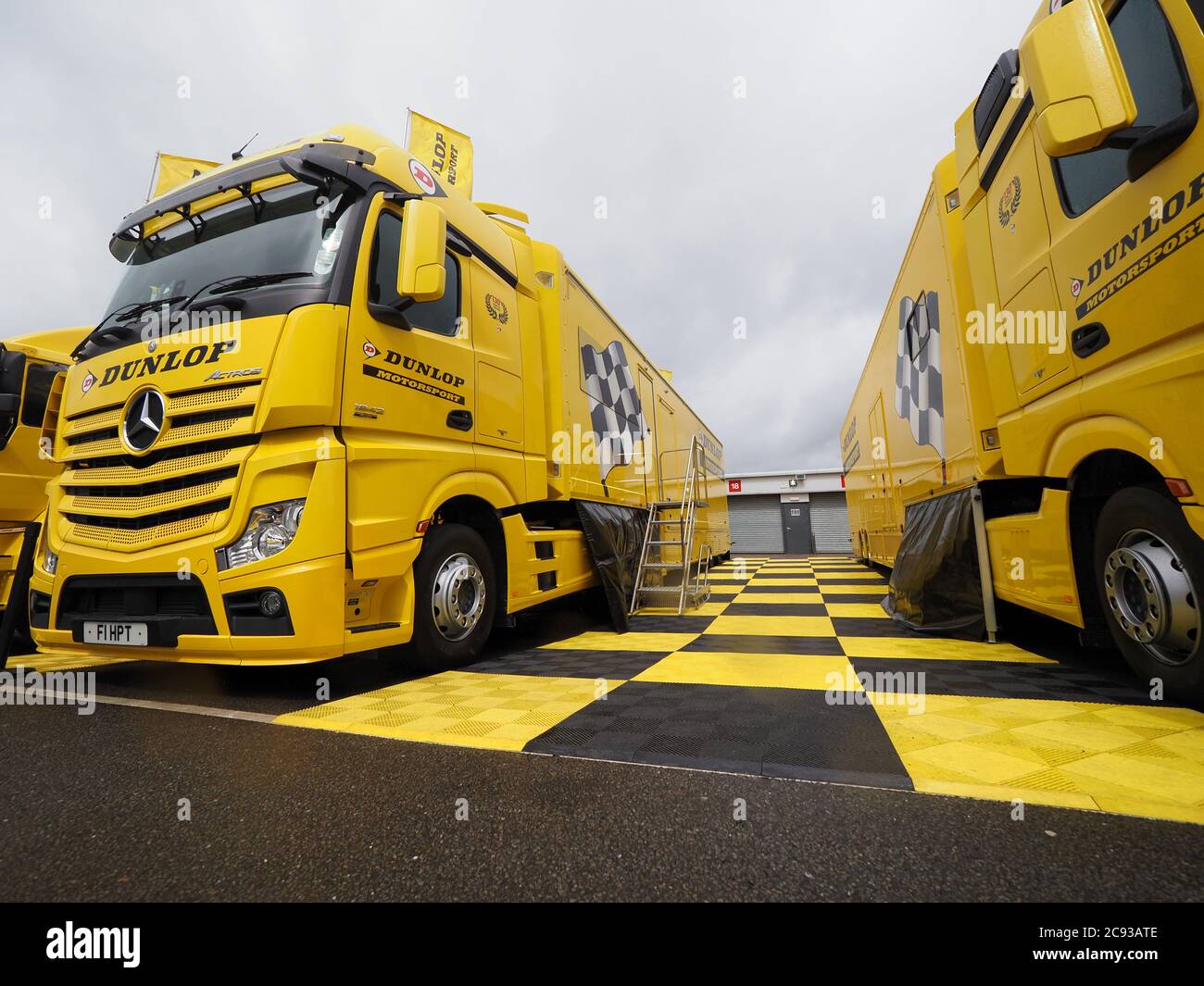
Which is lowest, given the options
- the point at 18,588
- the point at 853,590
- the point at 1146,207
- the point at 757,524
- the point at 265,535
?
the point at 853,590

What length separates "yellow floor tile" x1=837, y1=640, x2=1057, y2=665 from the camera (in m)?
2.95

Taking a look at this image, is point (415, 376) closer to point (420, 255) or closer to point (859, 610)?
point (420, 255)

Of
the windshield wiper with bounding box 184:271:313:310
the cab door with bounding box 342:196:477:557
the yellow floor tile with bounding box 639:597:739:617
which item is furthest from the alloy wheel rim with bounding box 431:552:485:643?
the yellow floor tile with bounding box 639:597:739:617

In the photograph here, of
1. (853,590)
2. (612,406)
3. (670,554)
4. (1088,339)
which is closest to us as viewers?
(1088,339)

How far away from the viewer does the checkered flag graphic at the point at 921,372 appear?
403 cm

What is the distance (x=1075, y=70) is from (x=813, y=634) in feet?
11.0

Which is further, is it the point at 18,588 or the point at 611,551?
the point at 611,551

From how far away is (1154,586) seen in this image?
76.3 inches

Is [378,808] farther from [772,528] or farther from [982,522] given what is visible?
[772,528]

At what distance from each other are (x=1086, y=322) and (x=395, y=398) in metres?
3.27

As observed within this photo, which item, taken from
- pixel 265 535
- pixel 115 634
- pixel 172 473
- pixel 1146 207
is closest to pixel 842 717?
pixel 1146 207

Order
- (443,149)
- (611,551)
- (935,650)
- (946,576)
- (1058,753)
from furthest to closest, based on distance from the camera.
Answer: (443,149) < (611,551) < (946,576) < (935,650) < (1058,753)

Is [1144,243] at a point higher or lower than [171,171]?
lower

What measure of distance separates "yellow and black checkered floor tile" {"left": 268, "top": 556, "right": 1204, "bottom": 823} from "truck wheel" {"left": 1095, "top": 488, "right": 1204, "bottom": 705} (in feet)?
0.54
